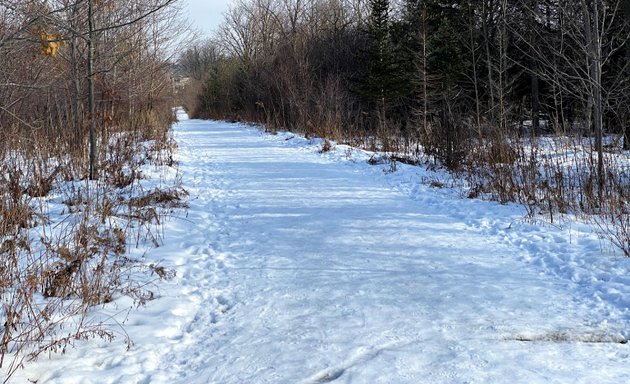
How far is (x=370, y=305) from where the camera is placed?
3.60 metres

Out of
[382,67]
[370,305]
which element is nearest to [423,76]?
[382,67]

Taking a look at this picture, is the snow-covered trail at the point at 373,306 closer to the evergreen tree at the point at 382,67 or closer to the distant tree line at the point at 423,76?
the distant tree line at the point at 423,76

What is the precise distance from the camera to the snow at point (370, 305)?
108 inches

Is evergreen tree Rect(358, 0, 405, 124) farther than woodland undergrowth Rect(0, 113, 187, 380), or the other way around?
evergreen tree Rect(358, 0, 405, 124)

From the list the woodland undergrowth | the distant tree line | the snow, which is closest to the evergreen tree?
the distant tree line

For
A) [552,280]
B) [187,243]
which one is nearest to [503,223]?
[552,280]

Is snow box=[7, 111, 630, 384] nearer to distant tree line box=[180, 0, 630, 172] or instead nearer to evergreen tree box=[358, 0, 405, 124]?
distant tree line box=[180, 0, 630, 172]

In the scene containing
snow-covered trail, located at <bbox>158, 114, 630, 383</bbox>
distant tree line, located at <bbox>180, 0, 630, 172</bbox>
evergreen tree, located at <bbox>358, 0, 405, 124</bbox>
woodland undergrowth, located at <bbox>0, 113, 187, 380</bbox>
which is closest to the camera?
snow-covered trail, located at <bbox>158, 114, 630, 383</bbox>

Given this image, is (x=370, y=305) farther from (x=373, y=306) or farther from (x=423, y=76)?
(x=423, y=76)

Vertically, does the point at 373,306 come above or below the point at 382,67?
below

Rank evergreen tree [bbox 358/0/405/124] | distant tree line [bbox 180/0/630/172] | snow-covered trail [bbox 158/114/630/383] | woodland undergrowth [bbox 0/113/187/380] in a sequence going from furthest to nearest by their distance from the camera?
evergreen tree [bbox 358/0/405/124] < distant tree line [bbox 180/0/630/172] < woodland undergrowth [bbox 0/113/187/380] < snow-covered trail [bbox 158/114/630/383]

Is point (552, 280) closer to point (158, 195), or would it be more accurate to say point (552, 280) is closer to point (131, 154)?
point (158, 195)

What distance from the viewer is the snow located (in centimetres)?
275

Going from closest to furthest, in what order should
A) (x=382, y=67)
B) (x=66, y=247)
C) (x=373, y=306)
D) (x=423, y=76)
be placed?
(x=373, y=306)
(x=66, y=247)
(x=423, y=76)
(x=382, y=67)
